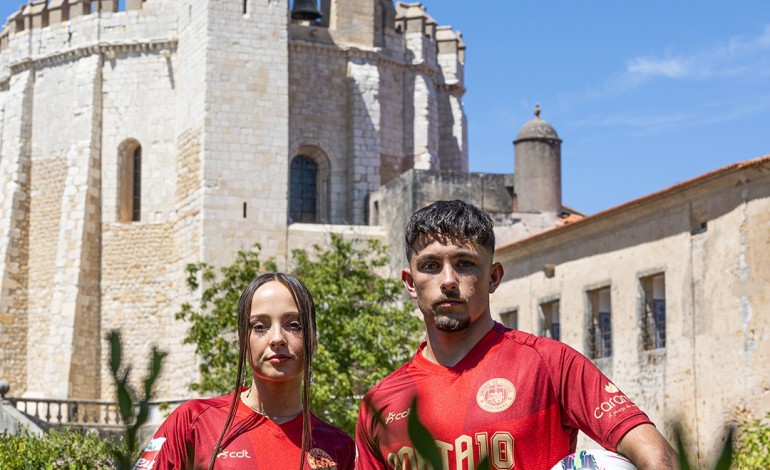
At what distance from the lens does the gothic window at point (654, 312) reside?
21016 millimetres

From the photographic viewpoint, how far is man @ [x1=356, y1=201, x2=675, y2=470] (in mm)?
3500

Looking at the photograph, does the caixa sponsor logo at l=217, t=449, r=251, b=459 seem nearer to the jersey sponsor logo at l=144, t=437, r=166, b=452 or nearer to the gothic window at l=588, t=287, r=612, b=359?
the jersey sponsor logo at l=144, t=437, r=166, b=452

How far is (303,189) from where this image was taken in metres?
34.2

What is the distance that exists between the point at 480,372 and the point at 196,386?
69.5 feet

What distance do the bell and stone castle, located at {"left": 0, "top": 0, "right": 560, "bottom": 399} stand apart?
566mm

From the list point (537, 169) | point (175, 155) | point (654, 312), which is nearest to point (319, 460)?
point (654, 312)

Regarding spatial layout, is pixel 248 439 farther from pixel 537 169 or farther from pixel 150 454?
pixel 537 169

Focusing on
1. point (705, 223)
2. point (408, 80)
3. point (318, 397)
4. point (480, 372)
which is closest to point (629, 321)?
point (705, 223)

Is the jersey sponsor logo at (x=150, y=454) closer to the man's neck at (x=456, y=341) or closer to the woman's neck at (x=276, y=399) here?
the woman's neck at (x=276, y=399)

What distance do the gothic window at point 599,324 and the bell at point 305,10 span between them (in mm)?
12850

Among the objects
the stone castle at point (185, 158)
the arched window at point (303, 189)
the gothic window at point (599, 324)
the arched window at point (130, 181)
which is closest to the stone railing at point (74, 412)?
the stone castle at point (185, 158)

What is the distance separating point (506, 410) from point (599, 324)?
19424 mm

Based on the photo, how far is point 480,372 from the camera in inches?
145

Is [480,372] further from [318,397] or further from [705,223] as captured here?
[318,397]
